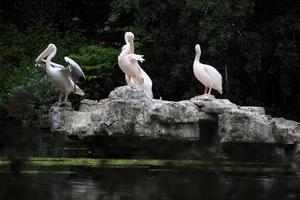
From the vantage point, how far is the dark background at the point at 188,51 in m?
20.6

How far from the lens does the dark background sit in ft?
67.5

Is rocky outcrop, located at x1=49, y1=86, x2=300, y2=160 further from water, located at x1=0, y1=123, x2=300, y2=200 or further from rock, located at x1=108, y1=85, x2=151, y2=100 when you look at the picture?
water, located at x1=0, y1=123, x2=300, y2=200

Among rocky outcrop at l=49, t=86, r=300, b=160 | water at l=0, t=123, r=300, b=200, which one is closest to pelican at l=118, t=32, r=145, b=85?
rocky outcrop at l=49, t=86, r=300, b=160

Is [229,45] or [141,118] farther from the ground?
[229,45]

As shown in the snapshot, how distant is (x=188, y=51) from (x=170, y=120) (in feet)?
25.5

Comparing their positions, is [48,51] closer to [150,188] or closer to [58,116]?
[58,116]

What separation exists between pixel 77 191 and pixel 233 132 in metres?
6.72

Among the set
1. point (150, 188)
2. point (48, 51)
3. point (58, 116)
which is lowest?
point (150, 188)

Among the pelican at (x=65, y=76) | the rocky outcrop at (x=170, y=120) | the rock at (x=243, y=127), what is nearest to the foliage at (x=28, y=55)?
the pelican at (x=65, y=76)

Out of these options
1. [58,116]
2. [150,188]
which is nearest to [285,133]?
[58,116]

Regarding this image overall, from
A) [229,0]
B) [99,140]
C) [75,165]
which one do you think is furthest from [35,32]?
[75,165]

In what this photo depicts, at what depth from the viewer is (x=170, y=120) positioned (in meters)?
14.2

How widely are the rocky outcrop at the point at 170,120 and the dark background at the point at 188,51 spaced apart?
543cm

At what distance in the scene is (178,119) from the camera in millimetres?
14234
